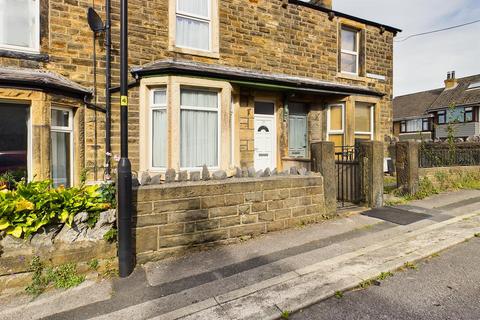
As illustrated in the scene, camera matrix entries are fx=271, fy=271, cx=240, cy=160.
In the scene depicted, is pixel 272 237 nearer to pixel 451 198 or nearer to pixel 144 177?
pixel 144 177

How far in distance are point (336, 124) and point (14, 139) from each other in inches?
351

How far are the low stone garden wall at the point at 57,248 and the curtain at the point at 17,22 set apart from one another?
5.04 m

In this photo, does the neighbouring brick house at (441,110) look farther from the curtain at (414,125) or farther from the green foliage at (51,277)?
A: the green foliage at (51,277)

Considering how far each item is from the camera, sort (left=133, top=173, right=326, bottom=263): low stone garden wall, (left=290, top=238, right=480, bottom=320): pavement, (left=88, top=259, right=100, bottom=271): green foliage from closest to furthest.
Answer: (left=290, top=238, right=480, bottom=320): pavement, (left=88, top=259, right=100, bottom=271): green foliage, (left=133, top=173, right=326, bottom=263): low stone garden wall

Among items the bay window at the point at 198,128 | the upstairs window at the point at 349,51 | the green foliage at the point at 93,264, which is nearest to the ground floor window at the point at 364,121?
the upstairs window at the point at 349,51

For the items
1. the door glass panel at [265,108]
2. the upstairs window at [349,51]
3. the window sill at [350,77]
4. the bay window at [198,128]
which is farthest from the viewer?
the upstairs window at [349,51]

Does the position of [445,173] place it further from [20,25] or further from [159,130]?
[20,25]

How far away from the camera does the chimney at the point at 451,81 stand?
Result: 1201 inches

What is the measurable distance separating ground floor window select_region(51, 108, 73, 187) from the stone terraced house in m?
0.02

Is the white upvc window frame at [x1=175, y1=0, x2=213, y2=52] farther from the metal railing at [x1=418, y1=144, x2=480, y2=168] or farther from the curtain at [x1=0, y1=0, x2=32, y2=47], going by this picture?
the metal railing at [x1=418, y1=144, x2=480, y2=168]

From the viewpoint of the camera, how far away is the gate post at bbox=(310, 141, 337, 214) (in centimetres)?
529

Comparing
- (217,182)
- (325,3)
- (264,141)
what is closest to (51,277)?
(217,182)

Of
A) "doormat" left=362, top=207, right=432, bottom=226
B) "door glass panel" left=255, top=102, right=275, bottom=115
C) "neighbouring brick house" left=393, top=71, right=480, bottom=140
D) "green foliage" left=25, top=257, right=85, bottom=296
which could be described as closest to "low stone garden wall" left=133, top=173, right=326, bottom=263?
"green foliage" left=25, top=257, right=85, bottom=296

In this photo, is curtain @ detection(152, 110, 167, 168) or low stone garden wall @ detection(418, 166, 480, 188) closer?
curtain @ detection(152, 110, 167, 168)
